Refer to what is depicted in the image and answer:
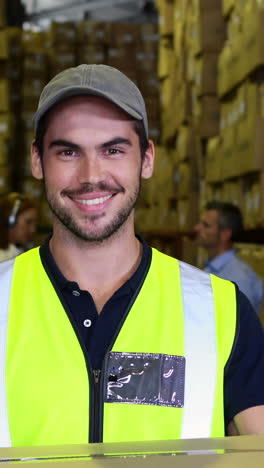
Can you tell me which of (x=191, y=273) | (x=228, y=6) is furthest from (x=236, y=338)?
(x=228, y=6)

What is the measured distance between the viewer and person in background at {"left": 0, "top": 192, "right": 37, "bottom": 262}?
4.64 metres

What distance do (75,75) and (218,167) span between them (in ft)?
12.8

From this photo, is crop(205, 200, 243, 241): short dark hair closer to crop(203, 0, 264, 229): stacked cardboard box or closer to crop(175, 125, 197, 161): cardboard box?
crop(203, 0, 264, 229): stacked cardboard box

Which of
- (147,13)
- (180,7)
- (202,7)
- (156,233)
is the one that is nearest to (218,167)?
(202,7)

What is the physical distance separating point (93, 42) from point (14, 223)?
17.6 ft

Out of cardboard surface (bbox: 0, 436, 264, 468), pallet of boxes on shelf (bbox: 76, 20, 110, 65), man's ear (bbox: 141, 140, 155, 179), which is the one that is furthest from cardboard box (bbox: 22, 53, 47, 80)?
cardboard surface (bbox: 0, 436, 264, 468)

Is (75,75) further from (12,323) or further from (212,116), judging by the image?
(212,116)

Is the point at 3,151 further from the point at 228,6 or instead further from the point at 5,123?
the point at 228,6

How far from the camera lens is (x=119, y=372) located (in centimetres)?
140

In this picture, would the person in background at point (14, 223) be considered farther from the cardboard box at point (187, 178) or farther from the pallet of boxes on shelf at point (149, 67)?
the pallet of boxes on shelf at point (149, 67)

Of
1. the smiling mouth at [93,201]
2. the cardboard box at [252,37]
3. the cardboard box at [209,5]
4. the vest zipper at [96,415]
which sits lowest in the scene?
the vest zipper at [96,415]

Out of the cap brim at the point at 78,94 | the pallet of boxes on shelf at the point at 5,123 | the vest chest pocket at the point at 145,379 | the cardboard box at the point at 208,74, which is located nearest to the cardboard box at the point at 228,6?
the cardboard box at the point at 208,74

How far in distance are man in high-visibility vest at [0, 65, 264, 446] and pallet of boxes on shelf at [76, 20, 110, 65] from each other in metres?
8.21

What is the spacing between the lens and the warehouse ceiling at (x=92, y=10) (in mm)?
14341
